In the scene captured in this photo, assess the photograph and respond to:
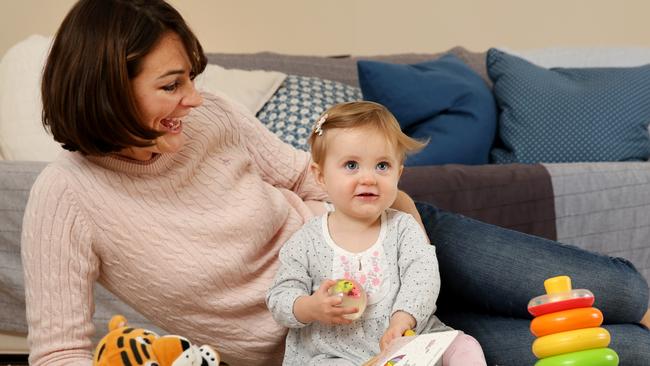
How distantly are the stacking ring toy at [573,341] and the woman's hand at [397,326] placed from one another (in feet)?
0.72

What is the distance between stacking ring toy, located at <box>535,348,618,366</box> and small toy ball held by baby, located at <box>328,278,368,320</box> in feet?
0.99

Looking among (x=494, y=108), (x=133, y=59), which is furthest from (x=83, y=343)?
(x=494, y=108)

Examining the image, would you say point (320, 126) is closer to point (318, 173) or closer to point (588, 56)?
point (318, 173)

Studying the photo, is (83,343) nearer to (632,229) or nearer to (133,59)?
(133,59)

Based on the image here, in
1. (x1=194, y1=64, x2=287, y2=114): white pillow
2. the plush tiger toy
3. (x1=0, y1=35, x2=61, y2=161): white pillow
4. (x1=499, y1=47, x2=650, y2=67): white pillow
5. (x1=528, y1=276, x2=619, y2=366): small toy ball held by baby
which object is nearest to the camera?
the plush tiger toy

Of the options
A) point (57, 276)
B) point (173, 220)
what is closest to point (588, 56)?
point (173, 220)

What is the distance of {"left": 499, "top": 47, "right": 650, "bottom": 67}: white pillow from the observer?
3152mm

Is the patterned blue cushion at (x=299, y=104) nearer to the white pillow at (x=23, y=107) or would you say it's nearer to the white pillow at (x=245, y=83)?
the white pillow at (x=245, y=83)

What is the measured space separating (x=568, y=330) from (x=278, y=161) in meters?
0.73

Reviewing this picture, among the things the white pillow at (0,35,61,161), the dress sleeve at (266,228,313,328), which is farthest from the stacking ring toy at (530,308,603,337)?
the white pillow at (0,35,61,161)

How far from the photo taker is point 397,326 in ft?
4.37

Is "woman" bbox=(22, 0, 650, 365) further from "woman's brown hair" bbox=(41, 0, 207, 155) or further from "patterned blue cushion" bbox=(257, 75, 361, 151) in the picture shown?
"patterned blue cushion" bbox=(257, 75, 361, 151)

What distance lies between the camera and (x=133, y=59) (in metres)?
1.35

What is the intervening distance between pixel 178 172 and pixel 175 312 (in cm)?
24
